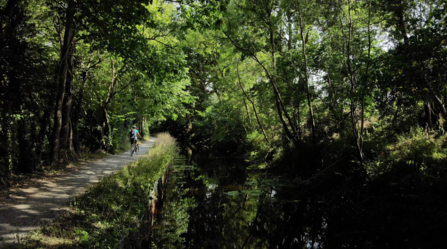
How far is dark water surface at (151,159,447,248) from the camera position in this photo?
5746 millimetres

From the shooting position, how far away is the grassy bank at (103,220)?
4402 millimetres

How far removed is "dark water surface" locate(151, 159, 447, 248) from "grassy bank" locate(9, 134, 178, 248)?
0.64 m

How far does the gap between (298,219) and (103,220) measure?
5.22m

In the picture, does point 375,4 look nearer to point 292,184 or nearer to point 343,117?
point 343,117

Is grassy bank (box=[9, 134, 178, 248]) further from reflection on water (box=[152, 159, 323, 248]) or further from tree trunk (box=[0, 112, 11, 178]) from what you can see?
tree trunk (box=[0, 112, 11, 178])

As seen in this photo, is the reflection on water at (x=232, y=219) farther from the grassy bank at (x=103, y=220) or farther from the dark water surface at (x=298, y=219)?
the grassy bank at (x=103, y=220)

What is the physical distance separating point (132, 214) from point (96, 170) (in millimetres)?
5283

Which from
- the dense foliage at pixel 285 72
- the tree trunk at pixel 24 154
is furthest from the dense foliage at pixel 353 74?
the tree trunk at pixel 24 154

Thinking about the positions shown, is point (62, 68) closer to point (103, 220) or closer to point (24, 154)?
point (24, 154)

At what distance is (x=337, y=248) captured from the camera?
5.80m

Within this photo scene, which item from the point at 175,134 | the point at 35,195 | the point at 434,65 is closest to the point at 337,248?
the point at 434,65

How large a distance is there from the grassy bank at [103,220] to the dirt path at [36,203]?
0.99 ft

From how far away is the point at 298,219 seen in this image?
7.74 metres

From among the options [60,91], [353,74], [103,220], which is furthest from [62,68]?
[353,74]
